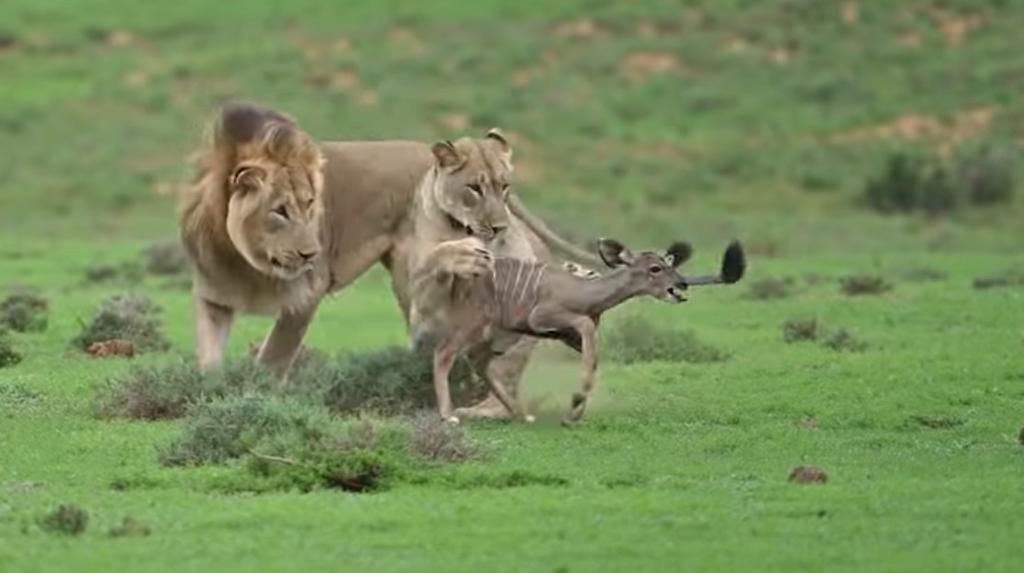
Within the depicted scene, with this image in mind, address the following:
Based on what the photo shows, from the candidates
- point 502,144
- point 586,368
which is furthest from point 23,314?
point 586,368

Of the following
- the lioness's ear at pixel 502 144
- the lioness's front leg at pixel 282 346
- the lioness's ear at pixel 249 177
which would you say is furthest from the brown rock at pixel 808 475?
the lioness's front leg at pixel 282 346

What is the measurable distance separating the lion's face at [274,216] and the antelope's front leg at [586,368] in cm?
149

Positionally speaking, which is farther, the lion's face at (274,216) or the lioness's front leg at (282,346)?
the lioness's front leg at (282,346)

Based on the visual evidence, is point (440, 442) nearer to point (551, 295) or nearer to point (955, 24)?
point (551, 295)

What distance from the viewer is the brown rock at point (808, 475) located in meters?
11.5

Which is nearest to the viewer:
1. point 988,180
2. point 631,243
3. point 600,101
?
point 631,243

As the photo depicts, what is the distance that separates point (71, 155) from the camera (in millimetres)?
41312

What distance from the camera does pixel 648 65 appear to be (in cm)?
4862

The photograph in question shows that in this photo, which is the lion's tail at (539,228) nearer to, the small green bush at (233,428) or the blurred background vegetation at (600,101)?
the small green bush at (233,428)

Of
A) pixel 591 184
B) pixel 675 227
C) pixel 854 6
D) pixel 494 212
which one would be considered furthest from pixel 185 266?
pixel 854 6

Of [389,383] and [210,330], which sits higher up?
[210,330]

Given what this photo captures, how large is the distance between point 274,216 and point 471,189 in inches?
45.8

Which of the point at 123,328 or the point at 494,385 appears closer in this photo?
the point at 494,385

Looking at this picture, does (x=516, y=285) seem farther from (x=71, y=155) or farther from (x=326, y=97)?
(x=326, y=97)
